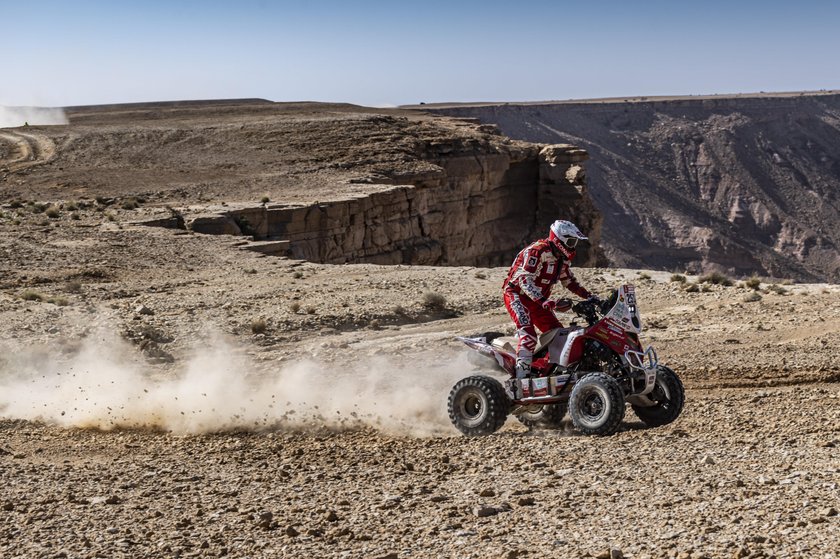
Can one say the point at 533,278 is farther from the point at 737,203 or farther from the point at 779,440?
the point at 737,203

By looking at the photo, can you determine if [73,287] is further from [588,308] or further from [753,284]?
[753,284]

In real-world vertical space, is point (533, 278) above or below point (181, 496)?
above

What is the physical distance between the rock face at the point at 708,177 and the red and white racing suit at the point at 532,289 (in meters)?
72.1

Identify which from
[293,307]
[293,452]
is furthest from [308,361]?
[293,452]

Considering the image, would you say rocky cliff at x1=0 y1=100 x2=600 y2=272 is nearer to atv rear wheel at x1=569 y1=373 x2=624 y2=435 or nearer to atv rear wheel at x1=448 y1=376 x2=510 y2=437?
atv rear wheel at x1=448 y1=376 x2=510 y2=437

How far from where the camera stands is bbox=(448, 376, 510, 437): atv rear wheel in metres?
9.68

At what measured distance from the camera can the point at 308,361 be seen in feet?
48.1

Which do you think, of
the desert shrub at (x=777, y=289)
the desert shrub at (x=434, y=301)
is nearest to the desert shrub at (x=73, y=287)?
the desert shrub at (x=434, y=301)

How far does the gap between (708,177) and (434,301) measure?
92.8 m

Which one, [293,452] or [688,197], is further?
[688,197]

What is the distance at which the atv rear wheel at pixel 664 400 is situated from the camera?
9352 mm

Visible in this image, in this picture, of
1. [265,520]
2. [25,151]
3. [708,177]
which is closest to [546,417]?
[265,520]

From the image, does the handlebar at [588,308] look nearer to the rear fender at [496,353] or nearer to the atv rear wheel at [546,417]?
the rear fender at [496,353]

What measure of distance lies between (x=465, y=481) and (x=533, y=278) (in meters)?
2.75
